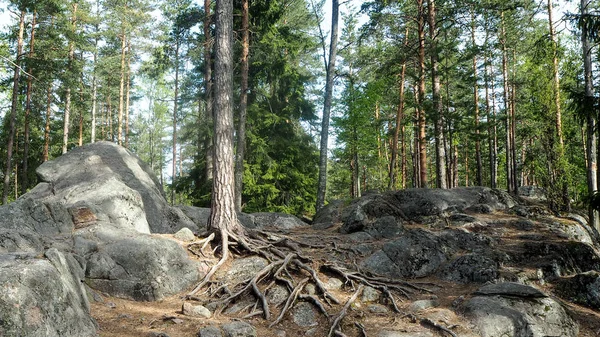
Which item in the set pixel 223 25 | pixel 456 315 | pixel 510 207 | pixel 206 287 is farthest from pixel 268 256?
pixel 510 207

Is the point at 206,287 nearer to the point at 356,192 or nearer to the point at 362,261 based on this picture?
the point at 362,261

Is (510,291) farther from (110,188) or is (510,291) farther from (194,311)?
(110,188)

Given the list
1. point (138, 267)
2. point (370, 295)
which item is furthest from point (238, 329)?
point (370, 295)

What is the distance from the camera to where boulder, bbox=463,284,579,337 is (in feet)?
18.4

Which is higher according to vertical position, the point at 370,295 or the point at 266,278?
the point at 266,278

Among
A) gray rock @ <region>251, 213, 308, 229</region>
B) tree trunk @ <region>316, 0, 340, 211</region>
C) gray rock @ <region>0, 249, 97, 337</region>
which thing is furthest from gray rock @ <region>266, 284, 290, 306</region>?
tree trunk @ <region>316, 0, 340, 211</region>

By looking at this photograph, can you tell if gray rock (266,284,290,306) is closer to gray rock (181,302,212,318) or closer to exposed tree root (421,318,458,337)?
gray rock (181,302,212,318)

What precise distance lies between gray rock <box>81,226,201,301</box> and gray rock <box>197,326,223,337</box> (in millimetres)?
1596

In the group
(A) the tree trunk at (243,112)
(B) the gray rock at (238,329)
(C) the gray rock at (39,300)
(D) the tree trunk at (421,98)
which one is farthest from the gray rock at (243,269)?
(D) the tree trunk at (421,98)

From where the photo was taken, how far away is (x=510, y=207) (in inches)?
614

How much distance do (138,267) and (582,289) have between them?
8810 mm

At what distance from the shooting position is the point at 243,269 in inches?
273

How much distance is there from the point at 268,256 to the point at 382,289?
236cm

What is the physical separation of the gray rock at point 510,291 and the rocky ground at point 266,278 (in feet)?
0.07
